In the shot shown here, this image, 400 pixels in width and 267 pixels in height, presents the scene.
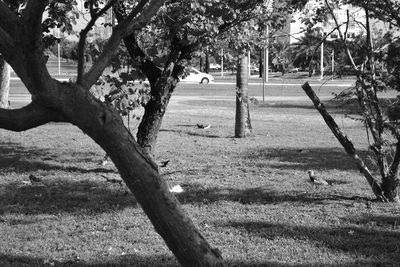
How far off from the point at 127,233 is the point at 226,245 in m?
1.04

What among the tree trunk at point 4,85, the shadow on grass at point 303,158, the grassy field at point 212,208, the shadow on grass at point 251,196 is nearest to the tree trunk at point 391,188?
the grassy field at point 212,208

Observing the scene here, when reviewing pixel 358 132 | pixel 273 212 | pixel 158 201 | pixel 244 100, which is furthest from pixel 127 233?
pixel 358 132

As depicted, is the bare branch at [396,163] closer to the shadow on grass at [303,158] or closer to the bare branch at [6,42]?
the shadow on grass at [303,158]

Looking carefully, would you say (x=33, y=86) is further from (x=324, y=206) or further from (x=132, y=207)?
(x=324, y=206)

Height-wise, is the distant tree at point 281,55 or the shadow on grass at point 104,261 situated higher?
the distant tree at point 281,55

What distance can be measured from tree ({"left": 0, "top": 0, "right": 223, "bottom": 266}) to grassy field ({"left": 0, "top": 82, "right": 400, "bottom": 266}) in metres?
1.96

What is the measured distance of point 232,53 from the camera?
9641 millimetres

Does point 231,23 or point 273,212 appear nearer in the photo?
point 273,212

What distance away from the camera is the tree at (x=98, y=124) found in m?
2.70

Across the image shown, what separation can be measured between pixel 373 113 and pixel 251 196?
1.81m

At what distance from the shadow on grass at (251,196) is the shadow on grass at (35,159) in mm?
2029

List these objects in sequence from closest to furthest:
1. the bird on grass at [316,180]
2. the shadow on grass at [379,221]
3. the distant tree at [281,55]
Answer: the shadow on grass at [379,221]
the bird on grass at [316,180]
the distant tree at [281,55]

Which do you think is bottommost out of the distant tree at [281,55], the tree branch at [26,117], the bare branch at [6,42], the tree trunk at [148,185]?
the tree trunk at [148,185]

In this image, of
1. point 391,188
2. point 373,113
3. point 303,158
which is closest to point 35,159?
point 303,158
